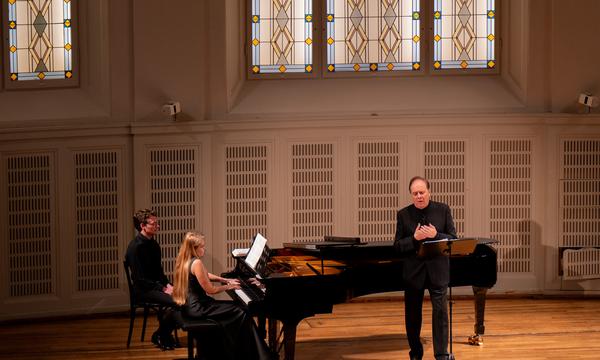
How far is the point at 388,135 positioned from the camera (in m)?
10.3

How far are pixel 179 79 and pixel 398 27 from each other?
2.60 meters

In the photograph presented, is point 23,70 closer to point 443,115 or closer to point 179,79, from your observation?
point 179,79

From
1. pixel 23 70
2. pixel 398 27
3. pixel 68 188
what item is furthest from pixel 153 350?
pixel 398 27

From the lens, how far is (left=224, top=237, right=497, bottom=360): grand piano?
22.6 feet

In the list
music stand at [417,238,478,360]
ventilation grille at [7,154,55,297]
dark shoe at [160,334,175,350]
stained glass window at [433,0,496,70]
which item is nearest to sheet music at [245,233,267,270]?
music stand at [417,238,478,360]

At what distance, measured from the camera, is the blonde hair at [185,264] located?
706 cm

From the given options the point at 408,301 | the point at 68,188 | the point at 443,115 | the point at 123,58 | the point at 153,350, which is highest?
the point at 123,58

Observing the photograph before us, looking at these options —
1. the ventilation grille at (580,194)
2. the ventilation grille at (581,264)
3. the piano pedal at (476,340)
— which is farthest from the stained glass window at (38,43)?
the ventilation grille at (581,264)

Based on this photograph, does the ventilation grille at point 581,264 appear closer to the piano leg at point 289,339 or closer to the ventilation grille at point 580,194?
the ventilation grille at point 580,194

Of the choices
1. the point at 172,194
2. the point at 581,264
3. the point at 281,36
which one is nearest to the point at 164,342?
the point at 172,194

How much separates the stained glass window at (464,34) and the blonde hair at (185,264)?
4662 millimetres

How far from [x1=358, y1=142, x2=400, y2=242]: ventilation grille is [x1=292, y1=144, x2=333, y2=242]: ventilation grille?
355 mm

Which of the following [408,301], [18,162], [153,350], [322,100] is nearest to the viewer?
[408,301]

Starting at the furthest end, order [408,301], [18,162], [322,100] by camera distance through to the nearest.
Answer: [322,100] < [18,162] < [408,301]
